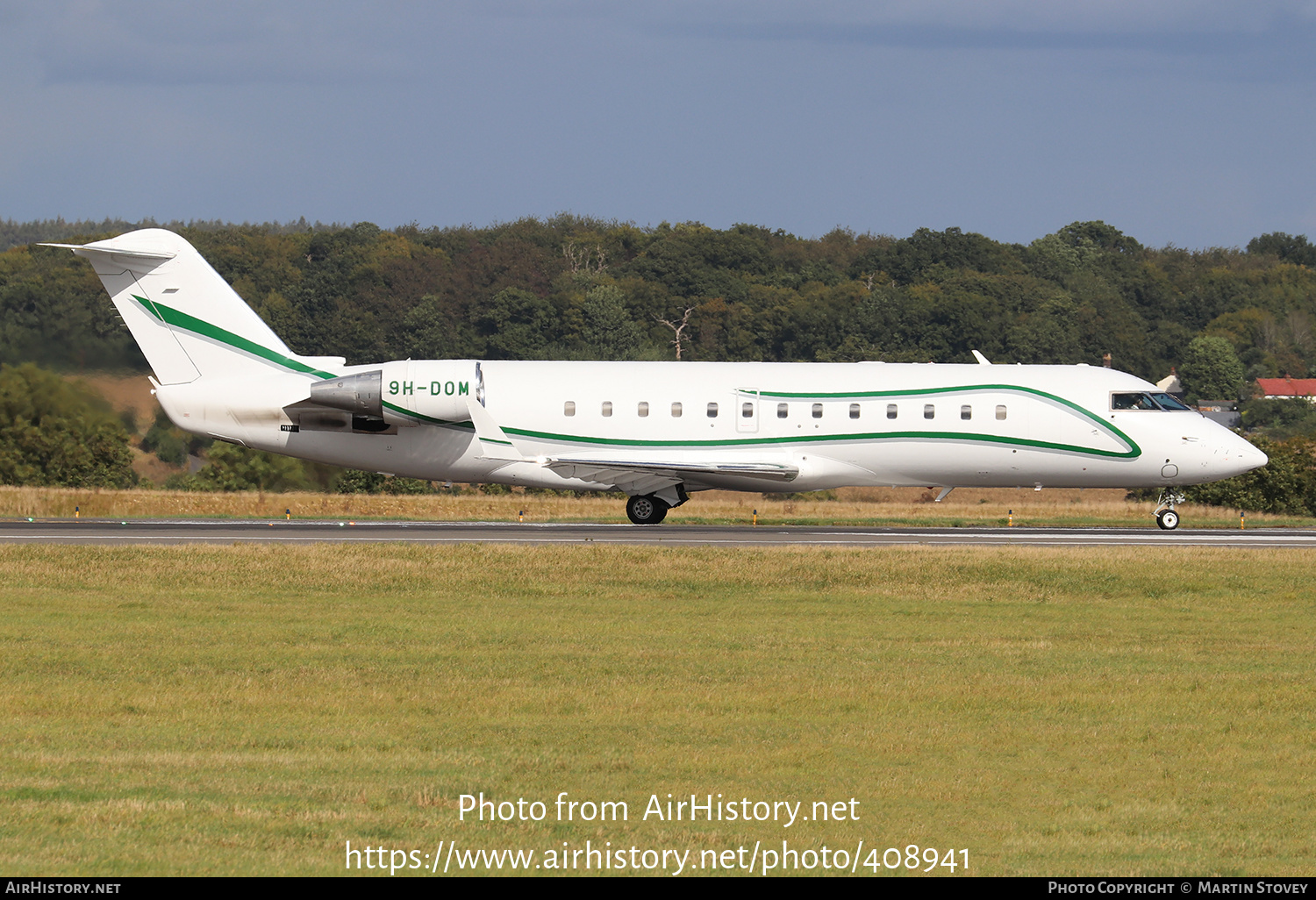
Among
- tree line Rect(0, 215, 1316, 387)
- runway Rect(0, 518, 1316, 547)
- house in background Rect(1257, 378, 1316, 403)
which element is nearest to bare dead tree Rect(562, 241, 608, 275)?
tree line Rect(0, 215, 1316, 387)

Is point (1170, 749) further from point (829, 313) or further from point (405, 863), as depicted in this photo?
point (829, 313)

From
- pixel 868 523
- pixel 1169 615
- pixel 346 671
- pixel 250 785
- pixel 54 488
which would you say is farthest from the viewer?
pixel 54 488

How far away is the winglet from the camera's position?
3366cm

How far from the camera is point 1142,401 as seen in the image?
34.6 meters

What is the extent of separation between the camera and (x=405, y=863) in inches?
330

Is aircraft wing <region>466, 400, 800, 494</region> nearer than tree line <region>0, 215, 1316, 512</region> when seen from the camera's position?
Yes

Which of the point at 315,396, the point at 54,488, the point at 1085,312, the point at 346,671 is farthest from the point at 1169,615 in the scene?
the point at 1085,312

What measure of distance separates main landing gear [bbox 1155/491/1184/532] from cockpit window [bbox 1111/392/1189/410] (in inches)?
111

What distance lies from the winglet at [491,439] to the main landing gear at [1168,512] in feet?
53.0

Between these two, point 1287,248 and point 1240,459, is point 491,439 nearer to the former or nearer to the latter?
point 1240,459

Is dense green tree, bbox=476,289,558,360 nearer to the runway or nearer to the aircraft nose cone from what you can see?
the runway

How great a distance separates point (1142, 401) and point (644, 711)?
977 inches

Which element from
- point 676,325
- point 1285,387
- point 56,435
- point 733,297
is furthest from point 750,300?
point 56,435

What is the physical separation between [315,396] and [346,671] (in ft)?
63.0
